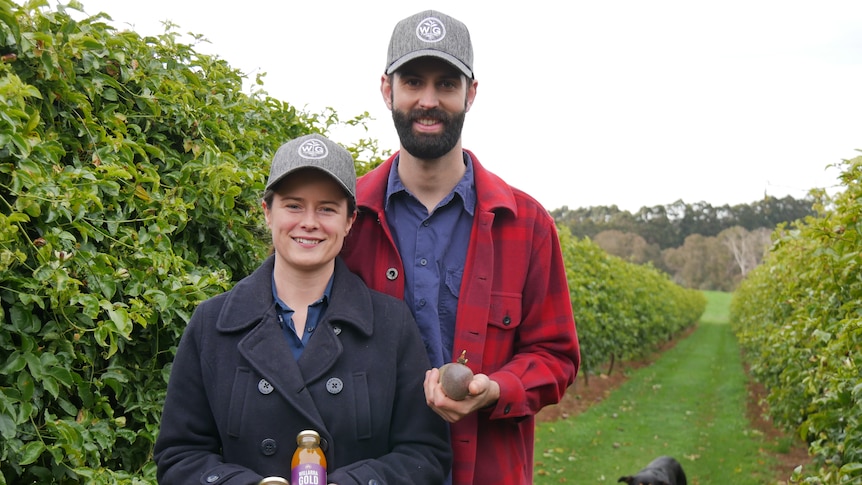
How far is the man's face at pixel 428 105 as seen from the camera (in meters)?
2.32

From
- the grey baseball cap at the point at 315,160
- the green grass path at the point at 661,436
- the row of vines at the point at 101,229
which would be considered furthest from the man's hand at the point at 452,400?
the green grass path at the point at 661,436

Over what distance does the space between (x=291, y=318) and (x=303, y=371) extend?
186mm

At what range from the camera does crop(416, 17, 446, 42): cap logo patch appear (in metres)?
2.29

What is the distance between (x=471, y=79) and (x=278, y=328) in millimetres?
960

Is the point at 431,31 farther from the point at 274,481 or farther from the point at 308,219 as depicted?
the point at 274,481

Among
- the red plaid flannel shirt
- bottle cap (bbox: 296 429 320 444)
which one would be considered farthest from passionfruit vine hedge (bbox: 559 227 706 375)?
bottle cap (bbox: 296 429 320 444)

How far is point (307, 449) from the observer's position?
2.03 meters

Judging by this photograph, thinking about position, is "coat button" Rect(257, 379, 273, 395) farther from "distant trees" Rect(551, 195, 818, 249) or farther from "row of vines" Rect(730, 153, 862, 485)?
"distant trees" Rect(551, 195, 818, 249)

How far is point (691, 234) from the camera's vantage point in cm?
9638

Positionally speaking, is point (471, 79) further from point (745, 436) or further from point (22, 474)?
point (745, 436)

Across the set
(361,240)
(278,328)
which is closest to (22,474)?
(278,328)

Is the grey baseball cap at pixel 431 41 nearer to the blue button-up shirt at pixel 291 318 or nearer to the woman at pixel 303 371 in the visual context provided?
the woman at pixel 303 371

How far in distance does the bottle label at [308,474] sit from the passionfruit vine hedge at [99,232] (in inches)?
35.4

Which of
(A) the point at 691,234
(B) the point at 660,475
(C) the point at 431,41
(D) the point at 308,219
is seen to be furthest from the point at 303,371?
(A) the point at 691,234
